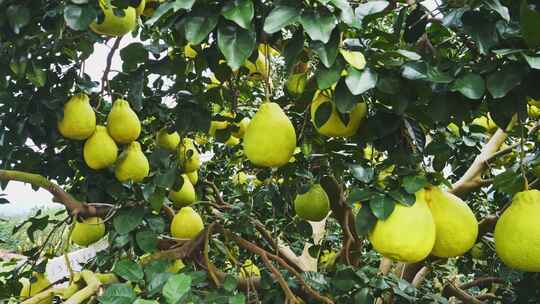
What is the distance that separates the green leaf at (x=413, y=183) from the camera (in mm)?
1002

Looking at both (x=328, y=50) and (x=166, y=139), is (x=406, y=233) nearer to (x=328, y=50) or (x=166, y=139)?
(x=328, y=50)

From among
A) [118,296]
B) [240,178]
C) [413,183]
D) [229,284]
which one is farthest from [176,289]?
[240,178]

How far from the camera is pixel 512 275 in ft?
7.18

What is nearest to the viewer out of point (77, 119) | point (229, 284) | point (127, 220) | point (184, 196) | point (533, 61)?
point (533, 61)

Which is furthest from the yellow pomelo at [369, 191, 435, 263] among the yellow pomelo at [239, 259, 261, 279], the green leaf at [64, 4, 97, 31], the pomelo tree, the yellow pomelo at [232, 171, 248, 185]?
the yellow pomelo at [232, 171, 248, 185]

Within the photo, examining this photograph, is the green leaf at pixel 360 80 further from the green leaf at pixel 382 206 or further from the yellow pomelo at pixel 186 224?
the yellow pomelo at pixel 186 224

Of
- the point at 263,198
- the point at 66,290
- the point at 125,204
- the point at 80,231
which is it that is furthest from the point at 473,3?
the point at 80,231

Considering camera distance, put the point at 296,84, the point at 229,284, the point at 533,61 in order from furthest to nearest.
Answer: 1. the point at 296,84
2. the point at 229,284
3. the point at 533,61

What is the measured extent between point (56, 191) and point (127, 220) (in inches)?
8.7

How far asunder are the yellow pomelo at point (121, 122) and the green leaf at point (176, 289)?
2.99 feet

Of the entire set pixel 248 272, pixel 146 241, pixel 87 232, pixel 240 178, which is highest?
pixel 146 241

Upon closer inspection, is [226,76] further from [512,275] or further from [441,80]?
[512,275]

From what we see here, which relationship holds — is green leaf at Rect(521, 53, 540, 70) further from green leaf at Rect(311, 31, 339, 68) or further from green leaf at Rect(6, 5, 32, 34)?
green leaf at Rect(6, 5, 32, 34)

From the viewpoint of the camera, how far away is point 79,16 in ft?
3.64
